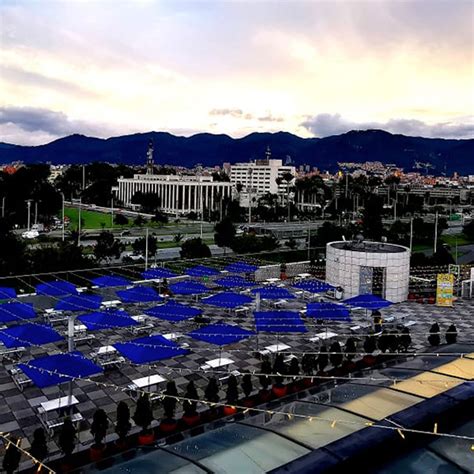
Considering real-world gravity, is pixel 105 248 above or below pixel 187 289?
above

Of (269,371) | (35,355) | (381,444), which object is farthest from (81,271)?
(381,444)

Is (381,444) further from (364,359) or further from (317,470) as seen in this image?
(364,359)

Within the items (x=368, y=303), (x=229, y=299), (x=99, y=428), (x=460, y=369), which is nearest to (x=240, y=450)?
(x=460, y=369)

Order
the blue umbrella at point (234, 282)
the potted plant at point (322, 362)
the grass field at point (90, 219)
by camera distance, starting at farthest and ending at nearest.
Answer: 1. the grass field at point (90, 219)
2. the blue umbrella at point (234, 282)
3. the potted plant at point (322, 362)

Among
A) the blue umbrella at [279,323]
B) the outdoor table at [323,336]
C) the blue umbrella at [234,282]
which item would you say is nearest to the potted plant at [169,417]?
the blue umbrella at [279,323]

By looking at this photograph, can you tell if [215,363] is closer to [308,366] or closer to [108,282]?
[308,366]

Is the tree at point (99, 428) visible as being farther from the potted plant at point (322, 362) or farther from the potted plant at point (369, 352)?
the potted plant at point (369, 352)
